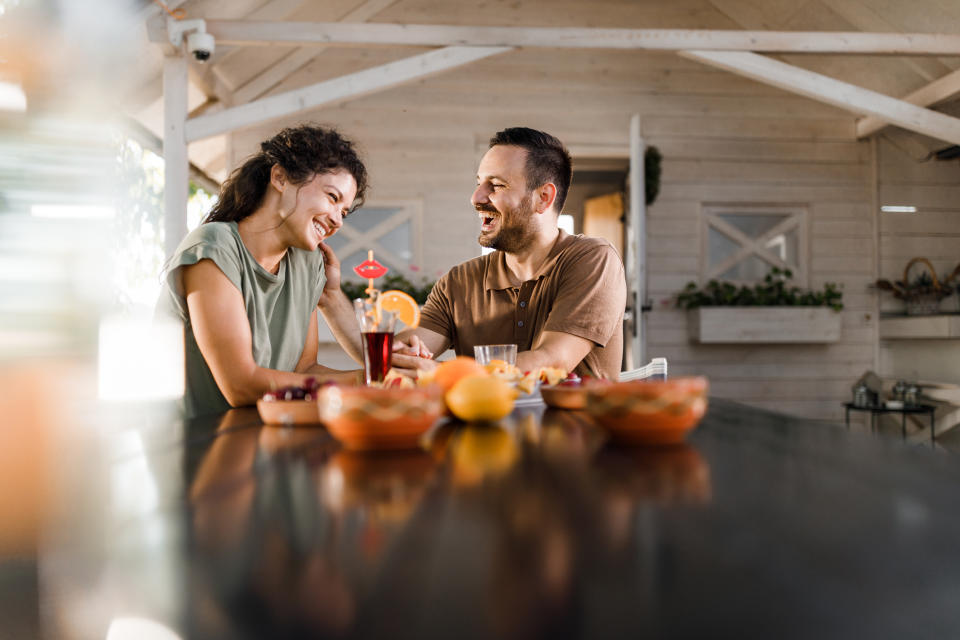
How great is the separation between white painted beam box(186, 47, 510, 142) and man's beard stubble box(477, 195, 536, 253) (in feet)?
6.48

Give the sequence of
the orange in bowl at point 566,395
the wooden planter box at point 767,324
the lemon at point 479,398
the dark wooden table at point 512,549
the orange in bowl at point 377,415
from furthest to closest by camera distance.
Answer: the wooden planter box at point 767,324 < the orange in bowl at point 566,395 < the lemon at point 479,398 < the orange in bowl at point 377,415 < the dark wooden table at point 512,549

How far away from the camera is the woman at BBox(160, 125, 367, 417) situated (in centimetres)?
150

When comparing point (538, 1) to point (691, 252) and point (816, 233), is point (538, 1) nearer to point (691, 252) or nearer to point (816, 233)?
point (691, 252)

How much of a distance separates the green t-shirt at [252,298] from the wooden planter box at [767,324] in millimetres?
3867

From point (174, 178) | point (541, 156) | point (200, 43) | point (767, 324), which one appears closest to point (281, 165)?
point (541, 156)

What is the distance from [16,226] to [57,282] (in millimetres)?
301

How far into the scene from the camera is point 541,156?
2.23 meters

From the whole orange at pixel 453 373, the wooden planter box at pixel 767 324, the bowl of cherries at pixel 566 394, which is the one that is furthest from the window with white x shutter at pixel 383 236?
the whole orange at pixel 453 373

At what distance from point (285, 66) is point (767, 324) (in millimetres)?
4120

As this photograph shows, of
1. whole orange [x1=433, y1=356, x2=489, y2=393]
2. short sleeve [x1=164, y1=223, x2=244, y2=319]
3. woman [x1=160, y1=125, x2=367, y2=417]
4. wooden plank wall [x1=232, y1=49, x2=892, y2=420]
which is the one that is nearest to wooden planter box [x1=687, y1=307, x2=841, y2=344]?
wooden plank wall [x1=232, y1=49, x2=892, y2=420]

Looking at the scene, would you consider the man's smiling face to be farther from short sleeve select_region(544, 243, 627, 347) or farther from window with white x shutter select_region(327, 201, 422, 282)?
window with white x shutter select_region(327, 201, 422, 282)

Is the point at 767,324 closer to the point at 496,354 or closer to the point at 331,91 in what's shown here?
the point at 331,91

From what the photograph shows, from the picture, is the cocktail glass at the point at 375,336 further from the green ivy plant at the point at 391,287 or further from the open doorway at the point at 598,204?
the open doorway at the point at 598,204

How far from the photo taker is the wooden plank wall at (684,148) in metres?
5.40
